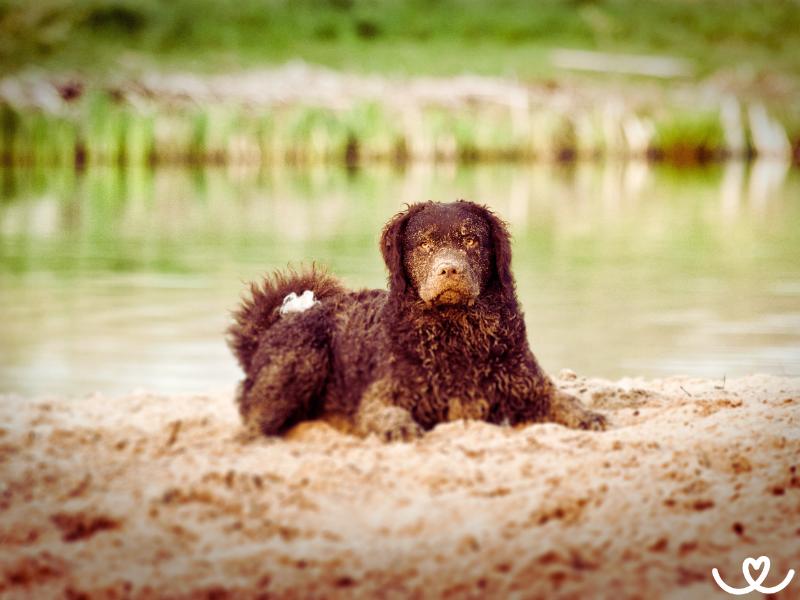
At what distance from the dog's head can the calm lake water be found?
91.9 inches

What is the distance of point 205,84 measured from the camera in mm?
40938

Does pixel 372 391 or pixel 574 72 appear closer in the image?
pixel 372 391

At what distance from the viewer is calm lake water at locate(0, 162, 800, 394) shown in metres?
10.2

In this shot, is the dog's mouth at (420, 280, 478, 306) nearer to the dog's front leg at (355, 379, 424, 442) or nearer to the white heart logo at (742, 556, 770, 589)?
the dog's front leg at (355, 379, 424, 442)

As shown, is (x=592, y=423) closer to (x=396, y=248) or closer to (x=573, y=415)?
(x=573, y=415)

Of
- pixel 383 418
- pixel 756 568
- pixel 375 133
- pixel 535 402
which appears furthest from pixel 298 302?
pixel 375 133

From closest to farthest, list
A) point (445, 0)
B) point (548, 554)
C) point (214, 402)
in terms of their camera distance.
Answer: point (548, 554), point (214, 402), point (445, 0)

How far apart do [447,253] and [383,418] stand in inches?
35.4

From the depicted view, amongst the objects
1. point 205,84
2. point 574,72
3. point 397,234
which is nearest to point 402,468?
point 397,234

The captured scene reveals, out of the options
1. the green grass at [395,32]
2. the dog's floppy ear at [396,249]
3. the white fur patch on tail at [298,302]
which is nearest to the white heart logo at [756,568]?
the dog's floppy ear at [396,249]

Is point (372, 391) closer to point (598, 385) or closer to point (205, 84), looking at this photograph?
point (598, 385)

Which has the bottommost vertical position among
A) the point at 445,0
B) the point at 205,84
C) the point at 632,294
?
the point at 632,294

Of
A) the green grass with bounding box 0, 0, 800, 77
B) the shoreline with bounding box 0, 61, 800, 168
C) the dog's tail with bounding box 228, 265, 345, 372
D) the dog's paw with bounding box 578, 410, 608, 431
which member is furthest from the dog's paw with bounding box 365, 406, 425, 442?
the green grass with bounding box 0, 0, 800, 77

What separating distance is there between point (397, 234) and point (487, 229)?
1.56 feet
